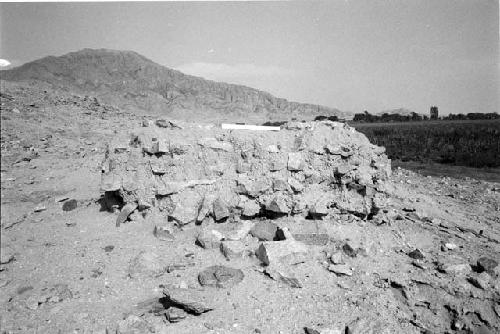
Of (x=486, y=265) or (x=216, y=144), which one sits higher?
(x=216, y=144)

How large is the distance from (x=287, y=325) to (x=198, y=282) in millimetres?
1071

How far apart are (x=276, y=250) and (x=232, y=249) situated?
0.54 m

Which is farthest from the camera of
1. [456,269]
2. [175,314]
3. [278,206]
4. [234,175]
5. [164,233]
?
[234,175]

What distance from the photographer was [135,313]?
3.07 metres

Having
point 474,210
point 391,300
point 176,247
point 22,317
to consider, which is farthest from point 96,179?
point 474,210

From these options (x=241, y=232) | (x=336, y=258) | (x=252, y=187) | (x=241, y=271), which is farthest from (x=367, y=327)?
(x=252, y=187)

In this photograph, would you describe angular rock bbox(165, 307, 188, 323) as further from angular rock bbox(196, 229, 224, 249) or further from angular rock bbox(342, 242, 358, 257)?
angular rock bbox(342, 242, 358, 257)

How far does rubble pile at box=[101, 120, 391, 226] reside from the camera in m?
4.42

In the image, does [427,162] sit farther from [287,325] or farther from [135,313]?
[135,313]

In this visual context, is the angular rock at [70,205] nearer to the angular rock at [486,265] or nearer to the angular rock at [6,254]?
the angular rock at [6,254]

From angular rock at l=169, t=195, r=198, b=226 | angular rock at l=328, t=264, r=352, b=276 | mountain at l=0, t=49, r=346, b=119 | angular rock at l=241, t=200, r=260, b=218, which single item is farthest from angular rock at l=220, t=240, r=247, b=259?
mountain at l=0, t=49, r=346, b=119

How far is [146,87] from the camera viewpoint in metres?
42.5

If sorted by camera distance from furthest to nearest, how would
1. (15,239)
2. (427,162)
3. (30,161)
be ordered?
(427,162), (30,161), (15,239)

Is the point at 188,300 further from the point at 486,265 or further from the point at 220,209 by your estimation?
the point at 486,265
